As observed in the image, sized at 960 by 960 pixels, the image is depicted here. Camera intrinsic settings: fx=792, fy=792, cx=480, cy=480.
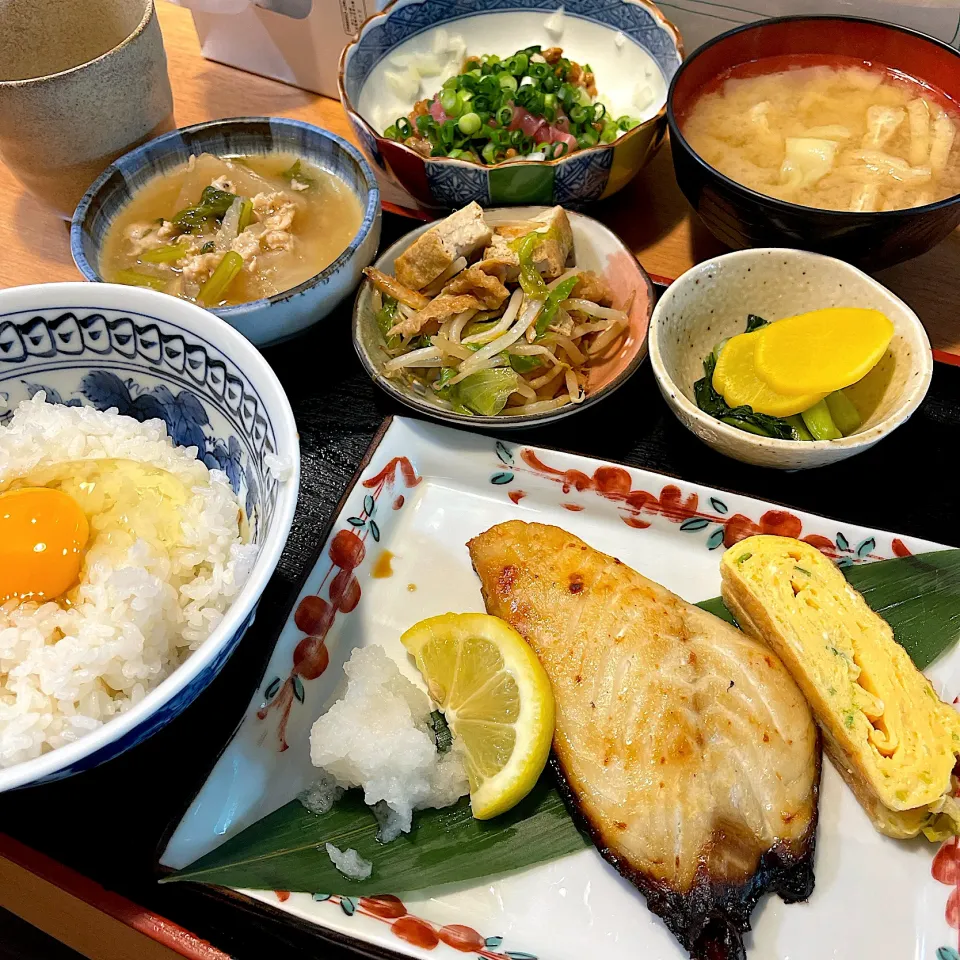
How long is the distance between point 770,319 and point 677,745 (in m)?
1.30

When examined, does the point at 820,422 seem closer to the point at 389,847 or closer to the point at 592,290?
the point at 592,290

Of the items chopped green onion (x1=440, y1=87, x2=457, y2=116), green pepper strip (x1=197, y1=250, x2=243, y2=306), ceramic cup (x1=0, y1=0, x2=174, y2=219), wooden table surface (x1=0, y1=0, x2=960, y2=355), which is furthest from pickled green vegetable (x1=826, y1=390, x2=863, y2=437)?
ceramic cup (x1=0, y1=0, x2=174, y2=219)

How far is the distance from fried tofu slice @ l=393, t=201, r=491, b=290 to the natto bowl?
9 cm

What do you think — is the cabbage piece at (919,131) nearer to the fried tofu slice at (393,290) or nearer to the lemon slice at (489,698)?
the fried tofu slice at (393,290)

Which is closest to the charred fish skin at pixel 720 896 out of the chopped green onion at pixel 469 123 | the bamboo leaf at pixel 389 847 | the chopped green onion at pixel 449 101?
the bamboo leaf at pixel 389 847

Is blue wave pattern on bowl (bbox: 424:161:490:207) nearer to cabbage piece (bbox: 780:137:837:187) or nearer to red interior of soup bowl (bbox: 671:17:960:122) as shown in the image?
red interior of soup bowl (bbox: 671:17:960:122)

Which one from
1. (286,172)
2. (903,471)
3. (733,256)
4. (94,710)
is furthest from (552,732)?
(286,172)

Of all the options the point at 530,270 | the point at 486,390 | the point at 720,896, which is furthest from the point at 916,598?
the point at 530,270

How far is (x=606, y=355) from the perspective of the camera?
88.6 inches

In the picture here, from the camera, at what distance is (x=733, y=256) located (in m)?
2.12

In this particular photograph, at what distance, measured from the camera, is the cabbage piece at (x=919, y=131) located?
7.70 ft

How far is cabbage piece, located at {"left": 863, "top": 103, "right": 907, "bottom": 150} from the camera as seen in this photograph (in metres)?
2.39

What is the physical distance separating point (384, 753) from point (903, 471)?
1.46 meters

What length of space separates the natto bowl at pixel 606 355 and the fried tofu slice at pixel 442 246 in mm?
92
